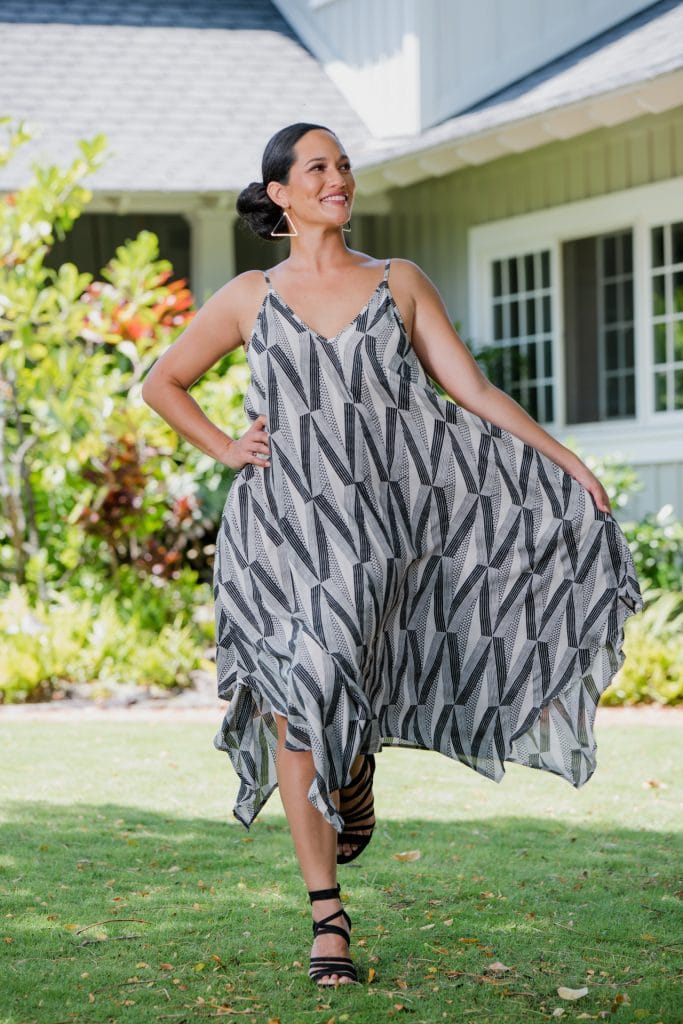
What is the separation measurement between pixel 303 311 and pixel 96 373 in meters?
5.54

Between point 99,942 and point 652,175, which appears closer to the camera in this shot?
point 99,942

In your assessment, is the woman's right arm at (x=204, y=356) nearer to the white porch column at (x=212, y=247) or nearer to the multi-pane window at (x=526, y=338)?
the multi-pane window at (x=526, y=338)

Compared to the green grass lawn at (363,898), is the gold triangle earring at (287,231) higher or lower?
higher

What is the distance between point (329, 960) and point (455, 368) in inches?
57.7

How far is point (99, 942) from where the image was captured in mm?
3916

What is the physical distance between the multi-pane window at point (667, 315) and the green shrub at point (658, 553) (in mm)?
1076

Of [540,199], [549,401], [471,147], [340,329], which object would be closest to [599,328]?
[549,401]

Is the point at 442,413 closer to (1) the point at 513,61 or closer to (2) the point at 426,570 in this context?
(2) the point at 426,570

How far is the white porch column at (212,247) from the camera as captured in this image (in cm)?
1221

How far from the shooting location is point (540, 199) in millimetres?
11164

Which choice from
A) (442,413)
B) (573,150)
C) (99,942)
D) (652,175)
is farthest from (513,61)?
(99,942)

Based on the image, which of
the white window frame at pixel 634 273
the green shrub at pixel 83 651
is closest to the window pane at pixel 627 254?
the white window frame at pixel 634 273

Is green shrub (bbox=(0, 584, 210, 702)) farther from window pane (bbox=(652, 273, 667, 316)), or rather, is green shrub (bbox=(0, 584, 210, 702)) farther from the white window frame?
window pane (bbox=(652, 273, 667, 316))

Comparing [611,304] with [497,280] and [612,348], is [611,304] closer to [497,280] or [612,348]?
[612,348]
